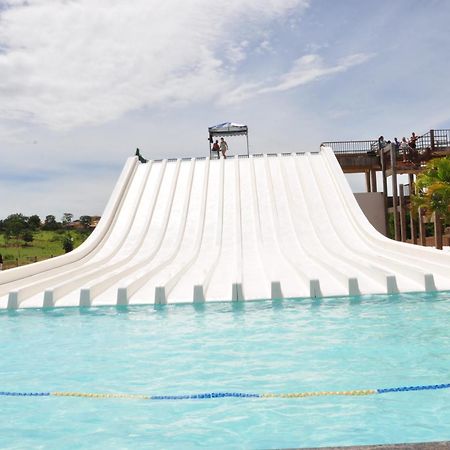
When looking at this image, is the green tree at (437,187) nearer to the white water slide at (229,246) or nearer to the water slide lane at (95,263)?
the white water slide at (229,246)

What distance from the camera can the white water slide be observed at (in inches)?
300

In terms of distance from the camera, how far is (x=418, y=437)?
114 inches

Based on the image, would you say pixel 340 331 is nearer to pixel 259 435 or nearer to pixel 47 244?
pixel 259 435

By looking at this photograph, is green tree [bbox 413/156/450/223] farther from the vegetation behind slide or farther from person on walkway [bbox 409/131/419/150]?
the vegetation behind slide

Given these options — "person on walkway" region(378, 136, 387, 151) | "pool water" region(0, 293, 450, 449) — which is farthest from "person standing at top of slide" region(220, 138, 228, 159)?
"pool water" region(0, 293, 450, 449)

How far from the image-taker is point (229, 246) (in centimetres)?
1159

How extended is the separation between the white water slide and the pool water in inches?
26.9

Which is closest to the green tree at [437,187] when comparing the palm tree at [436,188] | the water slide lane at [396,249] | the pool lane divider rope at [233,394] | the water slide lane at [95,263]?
the palm tree at [436,188]

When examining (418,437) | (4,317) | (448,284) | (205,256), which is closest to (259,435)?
(418,437)

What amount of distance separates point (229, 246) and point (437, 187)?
570 cm

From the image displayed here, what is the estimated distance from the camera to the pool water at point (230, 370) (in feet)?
9.89

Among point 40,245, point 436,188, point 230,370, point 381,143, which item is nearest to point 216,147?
point 381,143

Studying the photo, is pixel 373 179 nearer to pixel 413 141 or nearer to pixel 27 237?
pixel 413 141

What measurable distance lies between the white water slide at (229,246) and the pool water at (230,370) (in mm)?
683
